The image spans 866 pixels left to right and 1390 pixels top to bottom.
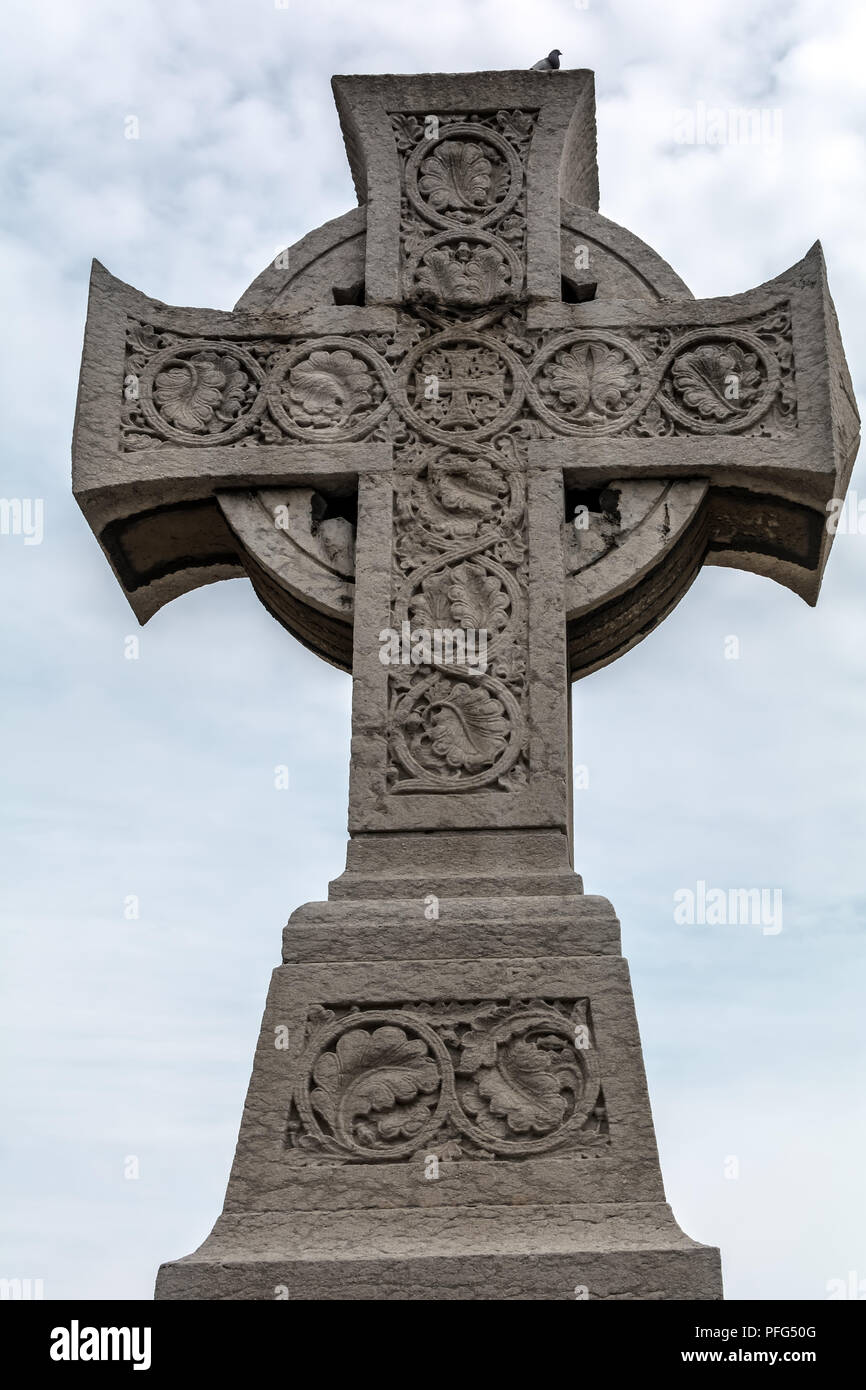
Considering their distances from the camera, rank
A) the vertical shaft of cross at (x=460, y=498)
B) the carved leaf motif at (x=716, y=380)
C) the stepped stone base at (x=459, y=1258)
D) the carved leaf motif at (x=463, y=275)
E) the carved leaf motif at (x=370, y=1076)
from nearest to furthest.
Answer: the stepped stone base at (x=459, y=1258) < the carved leaf motif at (x=370, y=1076) < the vertical shaft of cross at (x=460, y=498) < the carved leaf motif at (x=716, y=380) < the carved leaf motif at (x=463, y=275)

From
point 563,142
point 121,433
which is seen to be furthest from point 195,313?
point 563,142

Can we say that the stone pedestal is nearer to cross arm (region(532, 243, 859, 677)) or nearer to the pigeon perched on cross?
cross arm (region(532, 243, 859, 677))

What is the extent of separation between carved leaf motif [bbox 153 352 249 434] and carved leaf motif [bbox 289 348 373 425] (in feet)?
0.59

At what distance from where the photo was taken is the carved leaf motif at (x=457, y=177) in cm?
512

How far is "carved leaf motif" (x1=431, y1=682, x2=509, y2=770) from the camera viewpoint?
437 cm

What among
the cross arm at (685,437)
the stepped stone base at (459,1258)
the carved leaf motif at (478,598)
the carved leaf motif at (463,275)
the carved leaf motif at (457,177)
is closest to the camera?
the stepped stone base at (459,1258)

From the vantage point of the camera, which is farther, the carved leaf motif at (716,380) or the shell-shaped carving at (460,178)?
the shell-shaped carving at (460,178)

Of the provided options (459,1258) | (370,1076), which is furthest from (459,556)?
(459,1258)

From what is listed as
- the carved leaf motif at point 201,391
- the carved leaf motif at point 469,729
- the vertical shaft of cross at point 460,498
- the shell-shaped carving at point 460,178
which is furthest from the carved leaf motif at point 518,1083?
the shell-shaped carving at point 460,178

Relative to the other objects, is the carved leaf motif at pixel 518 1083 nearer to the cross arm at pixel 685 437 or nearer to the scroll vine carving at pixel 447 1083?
the scroll vine carving at pixel 447 1083
